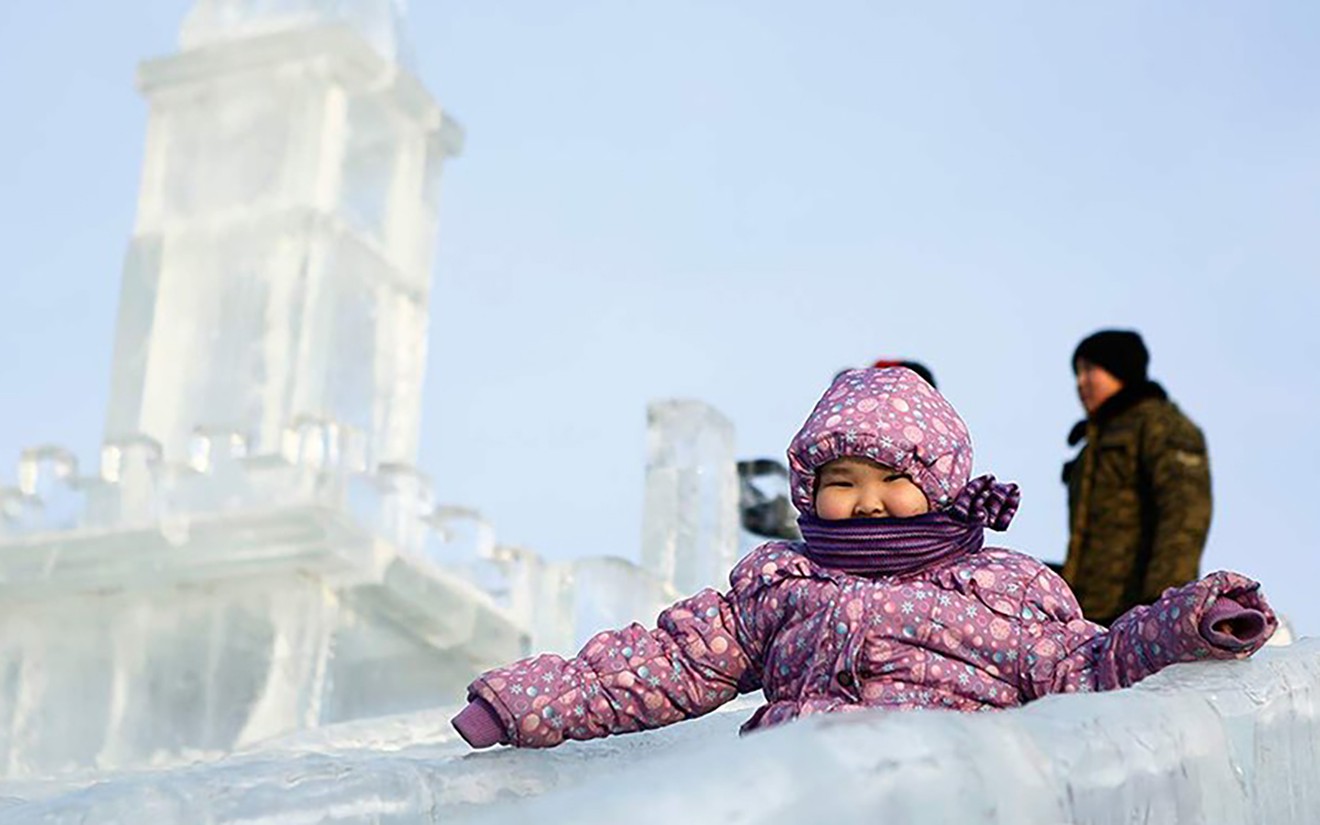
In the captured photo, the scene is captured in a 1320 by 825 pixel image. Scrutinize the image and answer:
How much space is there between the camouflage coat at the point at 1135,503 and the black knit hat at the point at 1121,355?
0.15ft

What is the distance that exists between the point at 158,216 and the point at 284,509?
2290 mm

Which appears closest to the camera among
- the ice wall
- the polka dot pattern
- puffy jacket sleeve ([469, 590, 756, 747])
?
the ice wall

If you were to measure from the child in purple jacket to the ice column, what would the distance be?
4.20 metres

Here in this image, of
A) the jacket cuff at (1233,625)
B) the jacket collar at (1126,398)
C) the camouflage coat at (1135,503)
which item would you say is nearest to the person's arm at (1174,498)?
the camouflage coat at (1135,503)

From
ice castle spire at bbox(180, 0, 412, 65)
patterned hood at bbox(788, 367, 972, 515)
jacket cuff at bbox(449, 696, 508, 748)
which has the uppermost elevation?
ice castle spire at bbox(180, 0, 412, 65)

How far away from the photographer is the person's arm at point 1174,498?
5223 millimetres

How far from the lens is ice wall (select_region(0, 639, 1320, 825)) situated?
179 centimetres

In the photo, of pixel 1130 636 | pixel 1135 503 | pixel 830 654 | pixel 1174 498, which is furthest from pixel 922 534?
pixel 1135 503

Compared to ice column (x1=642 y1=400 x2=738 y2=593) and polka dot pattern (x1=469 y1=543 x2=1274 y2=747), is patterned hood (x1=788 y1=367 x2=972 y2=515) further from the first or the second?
ice column (x1=642 y1=400 x2=738 y2=593)

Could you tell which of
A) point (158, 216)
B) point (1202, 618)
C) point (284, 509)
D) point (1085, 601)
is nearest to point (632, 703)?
point (1202, 618)

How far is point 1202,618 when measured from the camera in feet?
8.52

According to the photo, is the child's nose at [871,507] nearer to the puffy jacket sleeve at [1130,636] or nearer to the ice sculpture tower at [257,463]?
the puffy jacket sleeve at [1130,636]

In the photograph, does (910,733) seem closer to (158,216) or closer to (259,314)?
(259,314)

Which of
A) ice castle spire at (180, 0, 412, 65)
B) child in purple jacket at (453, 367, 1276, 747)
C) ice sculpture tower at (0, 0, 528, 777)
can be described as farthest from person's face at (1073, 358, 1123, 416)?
ice castle spire at (180, 0, 412, 65)
